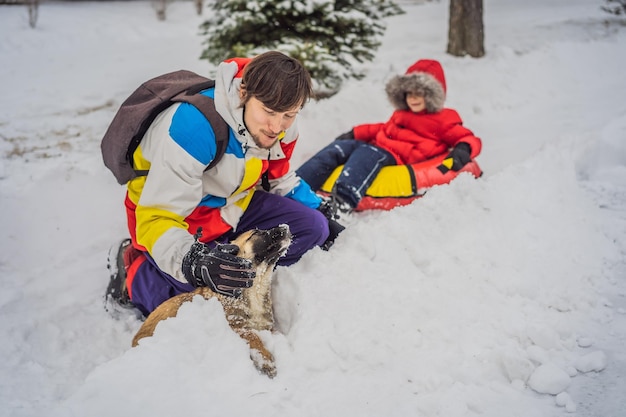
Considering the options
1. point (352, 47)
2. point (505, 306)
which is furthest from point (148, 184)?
point (352, 47)

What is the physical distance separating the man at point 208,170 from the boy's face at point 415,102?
2.05m

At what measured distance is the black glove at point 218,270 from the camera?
6.35 ft

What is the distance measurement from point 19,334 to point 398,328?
1920 mm

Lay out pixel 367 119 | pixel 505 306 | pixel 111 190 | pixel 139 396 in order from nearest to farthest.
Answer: pixel 139 396 < pixel 505 306 < pixel 111 190 < pixel 367 119

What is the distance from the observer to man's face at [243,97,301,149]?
6.93ft

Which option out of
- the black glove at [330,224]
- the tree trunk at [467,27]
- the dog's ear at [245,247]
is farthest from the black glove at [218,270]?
the tree trunk at [467,27]

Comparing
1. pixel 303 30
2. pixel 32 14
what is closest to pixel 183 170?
pixel 303 30

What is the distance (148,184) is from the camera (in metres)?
2.08

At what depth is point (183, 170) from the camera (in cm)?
207

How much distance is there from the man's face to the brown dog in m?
0.43

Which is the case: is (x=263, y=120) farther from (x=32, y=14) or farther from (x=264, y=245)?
(x=32, y=14)

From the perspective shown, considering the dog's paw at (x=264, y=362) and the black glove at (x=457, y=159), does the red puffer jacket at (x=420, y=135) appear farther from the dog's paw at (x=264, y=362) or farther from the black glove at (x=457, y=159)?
the dog's paw at (x=264, y=362)

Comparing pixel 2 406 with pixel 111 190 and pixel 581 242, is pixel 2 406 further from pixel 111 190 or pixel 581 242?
pixel 581 242

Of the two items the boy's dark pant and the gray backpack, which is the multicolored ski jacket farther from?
the boy's dark pant
